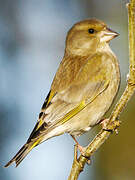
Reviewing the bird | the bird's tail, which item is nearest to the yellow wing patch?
the bird

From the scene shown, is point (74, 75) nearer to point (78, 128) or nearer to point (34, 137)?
point (78, 128)

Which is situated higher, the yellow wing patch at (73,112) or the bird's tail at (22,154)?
the yellow wing patch at (73,112)

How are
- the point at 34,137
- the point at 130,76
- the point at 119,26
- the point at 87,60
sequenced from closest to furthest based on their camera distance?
the point at 130,76
the point at 34,137
the point at 87,60
the point at 119,26

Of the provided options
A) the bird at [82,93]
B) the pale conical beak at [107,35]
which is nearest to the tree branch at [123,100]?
the bird at [82,93]

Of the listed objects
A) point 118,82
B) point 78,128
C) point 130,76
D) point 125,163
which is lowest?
point 125,163

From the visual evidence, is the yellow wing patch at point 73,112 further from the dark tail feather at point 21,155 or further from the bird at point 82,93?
the dark tail feather at point 21,155

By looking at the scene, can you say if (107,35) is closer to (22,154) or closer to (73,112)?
(73,112)

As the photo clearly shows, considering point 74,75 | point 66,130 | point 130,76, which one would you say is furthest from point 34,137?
point 130,76

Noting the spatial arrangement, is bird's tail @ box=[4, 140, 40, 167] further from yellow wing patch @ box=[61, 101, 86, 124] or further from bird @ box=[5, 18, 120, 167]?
yellow wing patch @ box=[61, 101, 86, 124]
